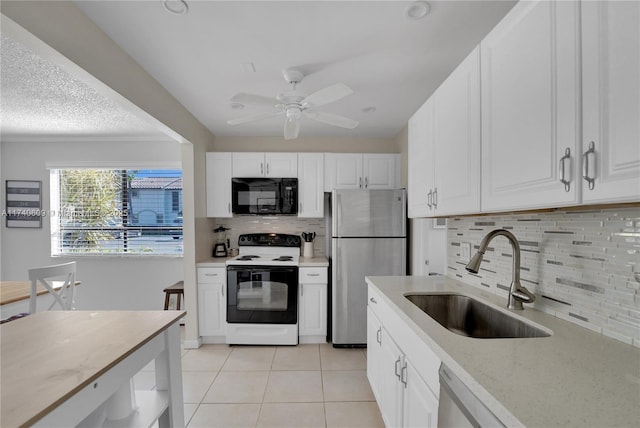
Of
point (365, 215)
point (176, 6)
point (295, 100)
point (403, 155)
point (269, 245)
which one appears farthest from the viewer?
point (269, 245)

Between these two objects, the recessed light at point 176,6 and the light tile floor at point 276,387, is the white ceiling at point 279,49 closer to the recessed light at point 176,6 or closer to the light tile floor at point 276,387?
the recessed light at point 176,6

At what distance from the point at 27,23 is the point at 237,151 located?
2.51m

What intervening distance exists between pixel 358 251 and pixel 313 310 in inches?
32.0

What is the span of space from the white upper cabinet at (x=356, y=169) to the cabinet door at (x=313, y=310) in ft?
3.75

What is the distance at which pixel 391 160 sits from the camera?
3.46 m

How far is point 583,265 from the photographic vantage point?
1103mm

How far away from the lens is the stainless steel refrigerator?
306 cm

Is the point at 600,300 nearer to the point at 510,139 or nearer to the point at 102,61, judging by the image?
the point at 510,139

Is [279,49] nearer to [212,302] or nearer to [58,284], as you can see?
[212,302]

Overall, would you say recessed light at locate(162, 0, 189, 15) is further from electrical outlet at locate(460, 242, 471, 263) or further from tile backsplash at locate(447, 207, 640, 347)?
electrical outlet at locate(460, 242, 471, 263)

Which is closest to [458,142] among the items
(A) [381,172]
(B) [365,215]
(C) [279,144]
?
(B) [365,215]

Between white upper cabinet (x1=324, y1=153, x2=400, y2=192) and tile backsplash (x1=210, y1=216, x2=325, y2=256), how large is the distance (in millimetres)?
578

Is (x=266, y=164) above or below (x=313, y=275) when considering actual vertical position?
above

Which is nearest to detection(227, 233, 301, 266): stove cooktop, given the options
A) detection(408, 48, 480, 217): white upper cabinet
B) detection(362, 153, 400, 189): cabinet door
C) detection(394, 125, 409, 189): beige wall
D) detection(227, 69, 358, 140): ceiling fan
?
detection(362, 153, 400, 189): cabinet door
